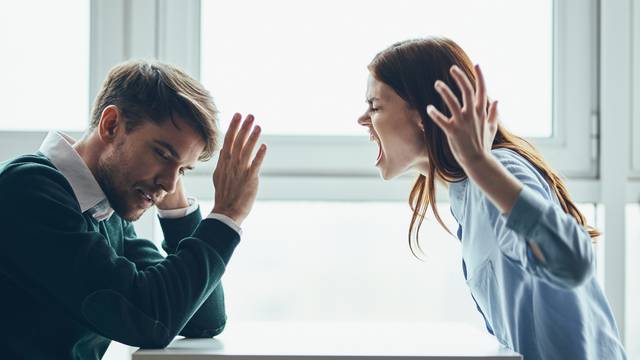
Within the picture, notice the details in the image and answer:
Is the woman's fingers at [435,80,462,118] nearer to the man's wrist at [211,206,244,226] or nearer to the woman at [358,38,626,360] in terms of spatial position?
the woman at [358,38,626,360]

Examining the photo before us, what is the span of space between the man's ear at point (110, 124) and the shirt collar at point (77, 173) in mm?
50

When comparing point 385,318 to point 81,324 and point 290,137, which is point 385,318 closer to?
point 290,137

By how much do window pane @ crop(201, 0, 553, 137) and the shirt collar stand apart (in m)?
0.69

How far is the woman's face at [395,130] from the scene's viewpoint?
4.10ft

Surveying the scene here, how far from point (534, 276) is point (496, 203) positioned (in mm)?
144

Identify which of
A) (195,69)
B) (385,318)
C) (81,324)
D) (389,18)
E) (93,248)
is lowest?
(385,318)

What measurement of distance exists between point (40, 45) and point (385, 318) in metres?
1.09

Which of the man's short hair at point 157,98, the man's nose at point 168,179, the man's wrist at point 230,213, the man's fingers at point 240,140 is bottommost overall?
the man's wrist at point 230,213

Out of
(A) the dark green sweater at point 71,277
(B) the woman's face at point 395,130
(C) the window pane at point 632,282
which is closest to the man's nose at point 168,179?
(A) the dark green sweater at point 71,277

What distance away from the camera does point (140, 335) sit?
36.1 inches

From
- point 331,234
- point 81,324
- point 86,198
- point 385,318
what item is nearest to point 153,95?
point 86,198

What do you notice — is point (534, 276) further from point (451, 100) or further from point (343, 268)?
point (343, 268)

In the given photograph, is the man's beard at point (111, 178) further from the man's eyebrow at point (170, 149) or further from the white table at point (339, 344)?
the white table at point (339, 344)

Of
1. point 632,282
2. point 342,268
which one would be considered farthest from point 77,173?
point 632,282
